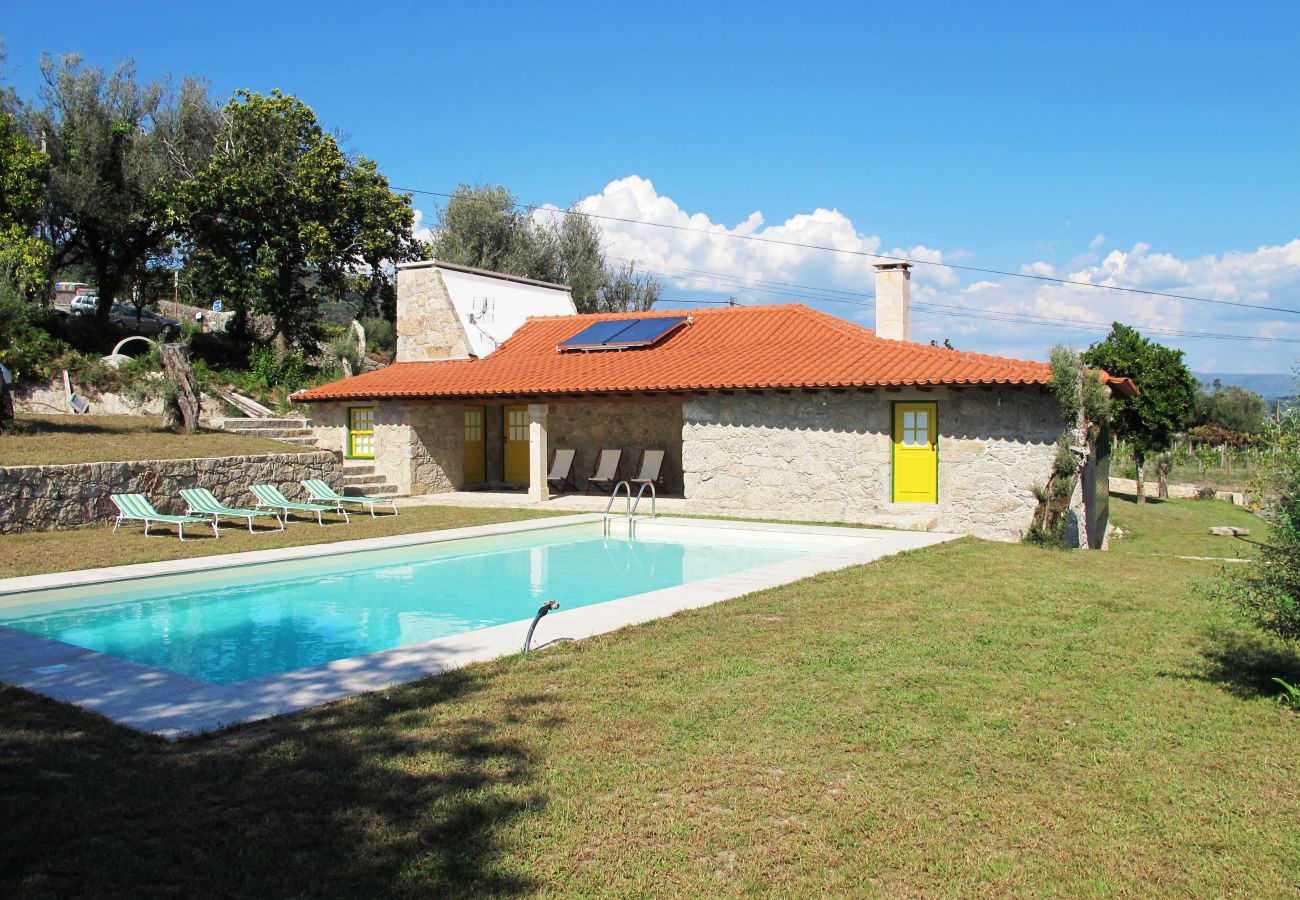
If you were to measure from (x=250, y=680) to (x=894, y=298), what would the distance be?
14636mm

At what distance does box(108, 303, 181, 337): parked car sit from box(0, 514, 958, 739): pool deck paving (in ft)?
80.2

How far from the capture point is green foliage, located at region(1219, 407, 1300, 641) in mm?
5926

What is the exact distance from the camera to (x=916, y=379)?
15539mm

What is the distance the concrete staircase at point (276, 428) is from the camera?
2236 centimetres

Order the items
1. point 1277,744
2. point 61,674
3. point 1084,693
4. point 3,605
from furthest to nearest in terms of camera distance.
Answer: point 3,605 → point 61,674 → point 1084,693 → point 1277,744

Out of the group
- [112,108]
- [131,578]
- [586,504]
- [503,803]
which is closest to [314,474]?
[586,504]

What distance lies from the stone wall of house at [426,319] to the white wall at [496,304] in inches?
8.5

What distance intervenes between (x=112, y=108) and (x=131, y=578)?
26.0 meters

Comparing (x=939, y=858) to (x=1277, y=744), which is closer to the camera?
(x=939, y=858)

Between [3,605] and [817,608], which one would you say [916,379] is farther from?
[3,605]

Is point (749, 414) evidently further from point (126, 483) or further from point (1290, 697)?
point (1290, 697)

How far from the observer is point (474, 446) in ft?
79.8

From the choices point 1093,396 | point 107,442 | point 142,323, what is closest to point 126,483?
point 107,442

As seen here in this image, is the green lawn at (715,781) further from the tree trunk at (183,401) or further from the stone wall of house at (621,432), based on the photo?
the stone wall of house at (621,432)
